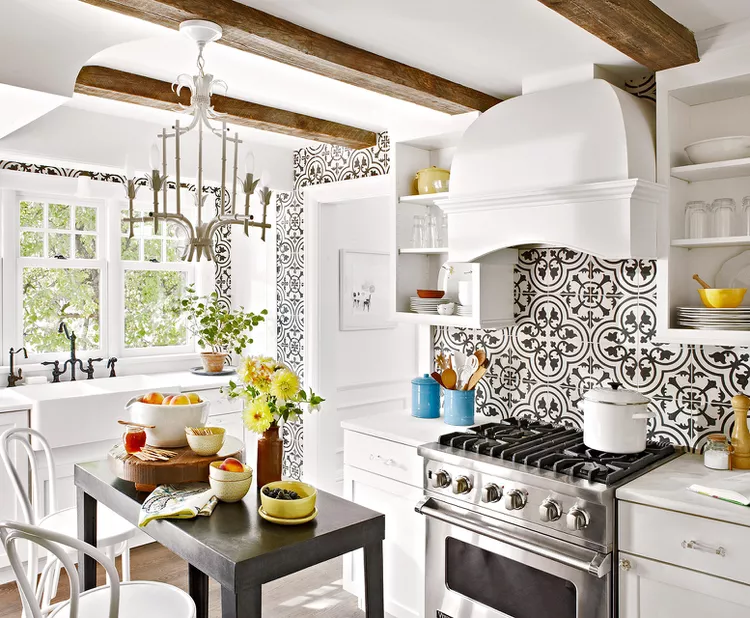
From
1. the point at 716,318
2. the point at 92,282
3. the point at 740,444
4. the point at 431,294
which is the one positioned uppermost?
the point at 92,282

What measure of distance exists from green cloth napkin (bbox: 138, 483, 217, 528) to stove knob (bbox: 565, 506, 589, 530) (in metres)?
1.19

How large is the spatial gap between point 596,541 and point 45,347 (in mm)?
3629

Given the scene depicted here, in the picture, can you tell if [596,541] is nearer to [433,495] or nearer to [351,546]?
[433,495]

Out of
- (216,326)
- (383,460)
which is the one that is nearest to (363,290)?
(216,326)

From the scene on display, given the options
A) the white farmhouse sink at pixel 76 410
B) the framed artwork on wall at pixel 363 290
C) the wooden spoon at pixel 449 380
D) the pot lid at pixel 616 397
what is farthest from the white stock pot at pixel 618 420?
the white farmhouse sink at pixel 76 410

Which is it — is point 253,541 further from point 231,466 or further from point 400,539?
point 400,539

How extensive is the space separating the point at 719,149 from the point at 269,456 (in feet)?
6.35

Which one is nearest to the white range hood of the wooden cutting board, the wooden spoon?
the wooden spoon

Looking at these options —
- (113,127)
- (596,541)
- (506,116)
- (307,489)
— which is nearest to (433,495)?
(596,541)

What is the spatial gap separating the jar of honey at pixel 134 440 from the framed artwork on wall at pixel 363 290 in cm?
232

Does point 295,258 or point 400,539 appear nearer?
point 400,539

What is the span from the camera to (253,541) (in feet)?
5.51

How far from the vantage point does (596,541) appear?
216cm

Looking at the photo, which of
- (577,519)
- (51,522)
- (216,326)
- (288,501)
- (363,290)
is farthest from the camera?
(216,326)
